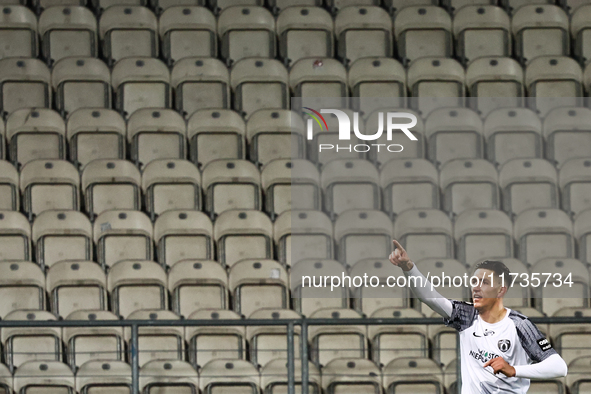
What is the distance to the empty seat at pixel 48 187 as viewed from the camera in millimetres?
5707

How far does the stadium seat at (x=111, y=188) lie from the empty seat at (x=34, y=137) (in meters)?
0.36

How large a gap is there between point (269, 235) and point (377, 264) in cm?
72

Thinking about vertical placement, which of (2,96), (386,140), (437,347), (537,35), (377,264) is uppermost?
(537,35)

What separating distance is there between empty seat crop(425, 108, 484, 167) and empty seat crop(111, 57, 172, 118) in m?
1.87

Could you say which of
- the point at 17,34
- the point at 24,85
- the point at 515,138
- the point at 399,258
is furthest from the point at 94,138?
the point at 399,258

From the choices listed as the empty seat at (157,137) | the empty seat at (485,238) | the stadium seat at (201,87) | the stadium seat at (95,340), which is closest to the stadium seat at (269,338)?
the stadium seat at (95,340)

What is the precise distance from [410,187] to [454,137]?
1.68 feet

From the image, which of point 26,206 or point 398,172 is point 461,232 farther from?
point 26,206

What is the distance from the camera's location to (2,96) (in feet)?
20.2

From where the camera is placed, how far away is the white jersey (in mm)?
3270

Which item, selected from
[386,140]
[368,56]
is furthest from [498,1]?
[386,140]

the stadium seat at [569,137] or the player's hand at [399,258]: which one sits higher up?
the stadium seat at [569,137]

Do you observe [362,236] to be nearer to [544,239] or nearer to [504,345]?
[544,239]

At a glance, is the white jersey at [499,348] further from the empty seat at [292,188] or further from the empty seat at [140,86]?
the empty seat at [140,86]
